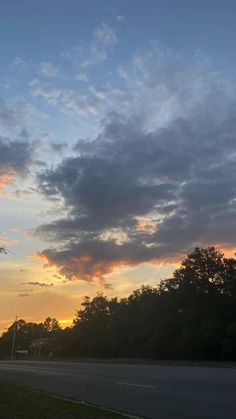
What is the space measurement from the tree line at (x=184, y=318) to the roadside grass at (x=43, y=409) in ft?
145

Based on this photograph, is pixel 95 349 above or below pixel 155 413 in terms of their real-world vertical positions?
above

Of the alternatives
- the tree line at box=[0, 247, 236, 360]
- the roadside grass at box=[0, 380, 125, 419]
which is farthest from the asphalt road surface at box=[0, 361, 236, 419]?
the tree line at box=[0, 247, 236, 360]

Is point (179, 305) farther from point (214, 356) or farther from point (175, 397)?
point (175, 397)

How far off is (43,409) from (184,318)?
56.3 meters

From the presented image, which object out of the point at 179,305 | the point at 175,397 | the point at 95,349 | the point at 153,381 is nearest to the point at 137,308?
the point at 95,349

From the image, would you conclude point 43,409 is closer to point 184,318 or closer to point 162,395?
point 162,395

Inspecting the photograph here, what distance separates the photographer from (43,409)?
13.0m

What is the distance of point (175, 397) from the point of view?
14.2m

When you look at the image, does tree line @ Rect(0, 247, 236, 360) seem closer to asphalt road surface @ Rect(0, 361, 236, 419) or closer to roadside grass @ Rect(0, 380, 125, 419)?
asphalt road surface @ Rect(0, 361, 236, 419)

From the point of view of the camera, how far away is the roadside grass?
1152cm

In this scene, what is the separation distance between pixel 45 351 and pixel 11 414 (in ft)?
359

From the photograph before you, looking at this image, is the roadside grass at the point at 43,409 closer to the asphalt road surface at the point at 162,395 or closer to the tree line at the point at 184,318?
the asphalt road surface at the point at 162,395

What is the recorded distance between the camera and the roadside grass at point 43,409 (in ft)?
37.8

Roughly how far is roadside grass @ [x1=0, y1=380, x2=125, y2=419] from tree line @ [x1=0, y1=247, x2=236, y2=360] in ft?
A: 145
